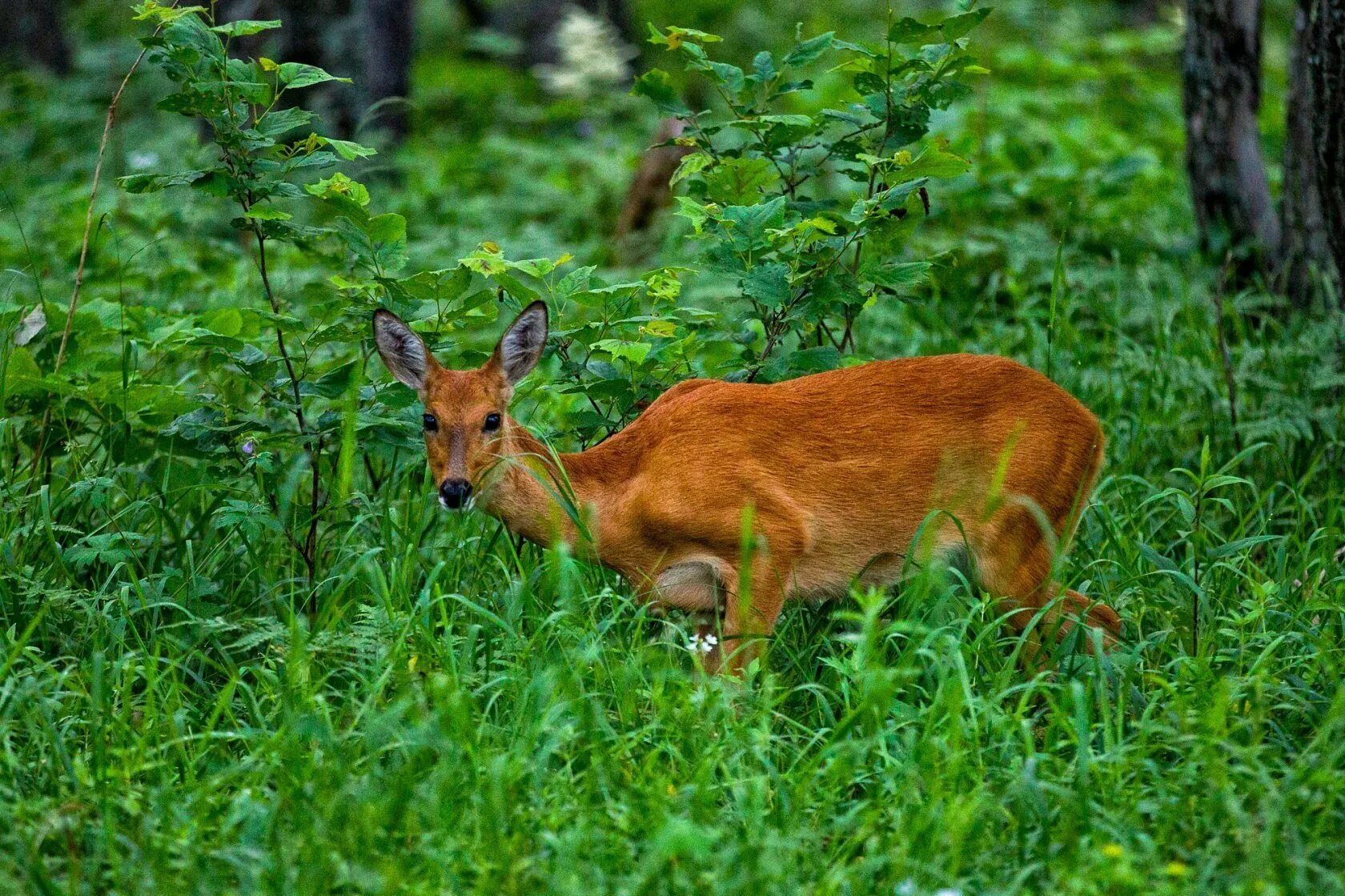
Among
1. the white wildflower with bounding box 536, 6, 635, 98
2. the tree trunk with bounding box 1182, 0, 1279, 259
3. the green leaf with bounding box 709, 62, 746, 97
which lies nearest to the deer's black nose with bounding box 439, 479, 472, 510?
the green leaf with bounding box 709, 62, 746, 97

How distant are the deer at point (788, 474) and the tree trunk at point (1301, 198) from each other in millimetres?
1913

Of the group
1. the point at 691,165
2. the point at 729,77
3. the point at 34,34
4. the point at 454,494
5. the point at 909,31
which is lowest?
the point at 34,34

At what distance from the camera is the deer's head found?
4.20 meters

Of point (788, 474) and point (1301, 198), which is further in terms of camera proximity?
point (1301, 198)

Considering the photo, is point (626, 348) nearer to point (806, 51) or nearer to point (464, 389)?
point (464, 389)

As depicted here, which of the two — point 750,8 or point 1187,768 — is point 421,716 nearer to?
point 1187,768

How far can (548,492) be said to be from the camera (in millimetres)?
4246

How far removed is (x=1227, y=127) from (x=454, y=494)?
171 inches

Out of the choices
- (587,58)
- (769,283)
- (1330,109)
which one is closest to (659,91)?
(769,283)

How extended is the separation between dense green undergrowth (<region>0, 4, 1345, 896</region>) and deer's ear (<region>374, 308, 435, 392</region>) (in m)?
0.09

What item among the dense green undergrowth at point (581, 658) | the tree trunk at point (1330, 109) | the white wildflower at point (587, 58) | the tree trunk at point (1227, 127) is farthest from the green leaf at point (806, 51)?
the white wildflower at point (587, 58)

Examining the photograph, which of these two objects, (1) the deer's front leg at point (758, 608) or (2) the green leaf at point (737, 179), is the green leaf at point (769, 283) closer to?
(2) the green leaf at point (737, 179)

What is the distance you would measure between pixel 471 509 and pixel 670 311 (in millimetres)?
915

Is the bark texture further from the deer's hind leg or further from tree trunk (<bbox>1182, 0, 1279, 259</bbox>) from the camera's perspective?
the deer's hind leg
